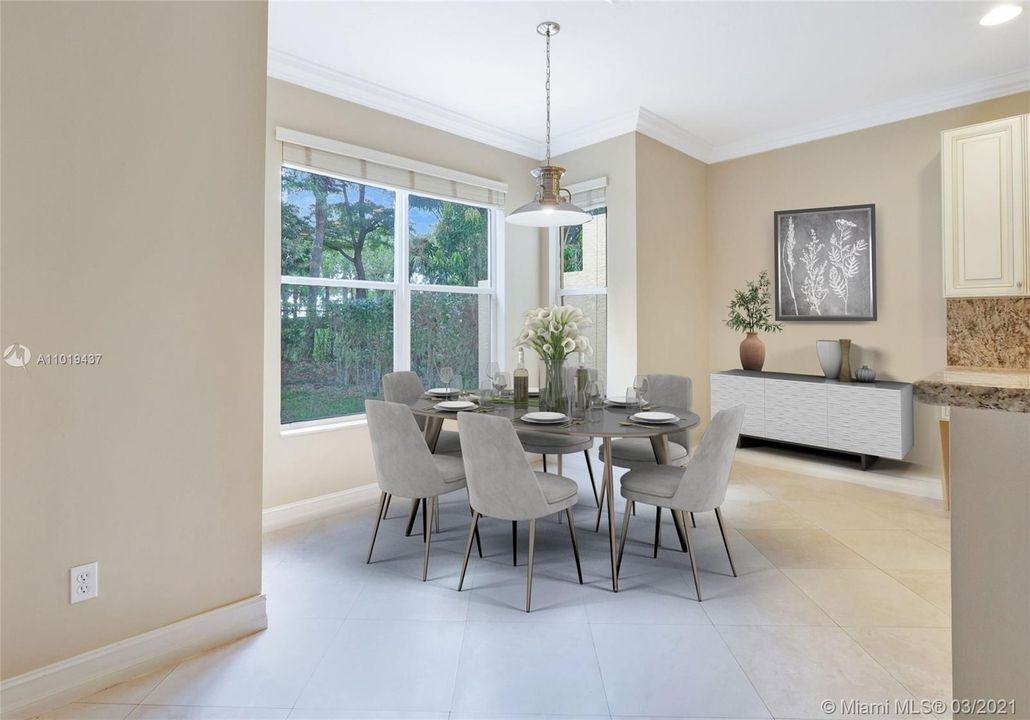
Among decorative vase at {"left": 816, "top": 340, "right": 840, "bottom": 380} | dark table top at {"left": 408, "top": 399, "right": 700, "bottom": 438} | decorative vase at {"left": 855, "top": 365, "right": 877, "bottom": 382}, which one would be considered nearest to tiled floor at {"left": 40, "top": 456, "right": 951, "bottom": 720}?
dark table top at {"left": 408, "top": 399, "right": 700, "bottom": 438}

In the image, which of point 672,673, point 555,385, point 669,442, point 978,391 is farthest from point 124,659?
point 669,442

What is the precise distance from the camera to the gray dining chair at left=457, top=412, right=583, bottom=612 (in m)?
2.21

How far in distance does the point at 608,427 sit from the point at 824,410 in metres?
2.63

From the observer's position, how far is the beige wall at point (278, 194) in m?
3.35

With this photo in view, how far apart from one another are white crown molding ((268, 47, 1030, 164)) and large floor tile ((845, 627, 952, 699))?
374cm

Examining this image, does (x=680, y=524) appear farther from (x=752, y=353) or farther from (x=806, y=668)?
(x=752, y=353)

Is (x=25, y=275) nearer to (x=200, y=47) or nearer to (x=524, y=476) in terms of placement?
(x=200, y=47)

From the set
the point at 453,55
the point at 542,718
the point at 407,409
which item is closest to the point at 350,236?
the point at 453,55

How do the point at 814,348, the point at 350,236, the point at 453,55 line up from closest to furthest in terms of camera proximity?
the point at 453,55
the point at 350,236
the point at 814,348

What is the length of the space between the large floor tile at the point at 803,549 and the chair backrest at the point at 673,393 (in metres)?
0.65

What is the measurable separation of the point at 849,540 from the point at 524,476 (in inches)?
80.0

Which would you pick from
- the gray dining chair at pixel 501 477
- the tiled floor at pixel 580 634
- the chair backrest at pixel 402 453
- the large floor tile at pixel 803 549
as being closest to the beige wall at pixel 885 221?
the tiled floor at pixel 580 634

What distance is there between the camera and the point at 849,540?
297 centimetres

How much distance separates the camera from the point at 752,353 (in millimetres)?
4691
